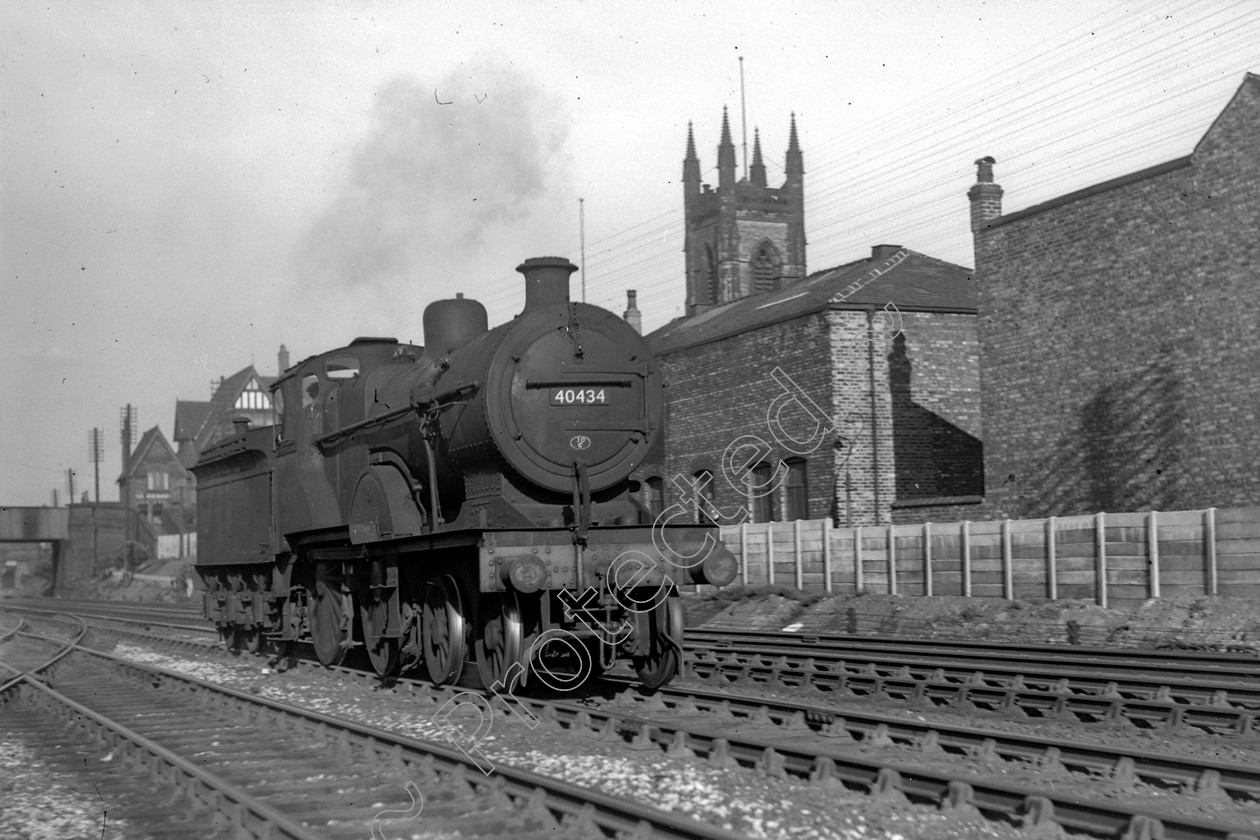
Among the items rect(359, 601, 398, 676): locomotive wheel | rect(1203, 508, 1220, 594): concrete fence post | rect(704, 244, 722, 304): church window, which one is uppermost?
rect(704, 244, 722, 304): church window

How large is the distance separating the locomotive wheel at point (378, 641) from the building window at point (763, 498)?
17310 mm

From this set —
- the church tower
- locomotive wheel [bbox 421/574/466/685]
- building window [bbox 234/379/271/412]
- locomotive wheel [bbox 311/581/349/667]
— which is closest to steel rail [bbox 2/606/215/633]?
locomotive wheel [bbox 311/581/349/667]

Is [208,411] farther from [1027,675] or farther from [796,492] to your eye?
[1027,675]

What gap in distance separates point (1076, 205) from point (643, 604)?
14728mm

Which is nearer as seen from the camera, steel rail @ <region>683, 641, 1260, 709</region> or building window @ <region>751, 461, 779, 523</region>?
steel rail @ <region>683, 641, 1260, 709</region>

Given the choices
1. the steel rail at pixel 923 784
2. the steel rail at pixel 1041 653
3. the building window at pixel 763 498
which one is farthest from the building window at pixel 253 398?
the steel rail at pixel 923 784

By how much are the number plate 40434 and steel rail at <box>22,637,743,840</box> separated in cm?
314

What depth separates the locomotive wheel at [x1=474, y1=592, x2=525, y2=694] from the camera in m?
10.5

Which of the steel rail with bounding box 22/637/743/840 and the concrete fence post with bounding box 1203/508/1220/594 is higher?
the concrete fence post with bounding box 1203/508/1220/594

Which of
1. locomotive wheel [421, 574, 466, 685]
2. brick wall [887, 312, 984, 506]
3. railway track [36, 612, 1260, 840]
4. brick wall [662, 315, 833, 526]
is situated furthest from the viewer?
brick wall [887, 312, 984, 506]

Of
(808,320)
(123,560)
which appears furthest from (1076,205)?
(123,560)

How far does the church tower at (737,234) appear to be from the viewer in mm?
70000

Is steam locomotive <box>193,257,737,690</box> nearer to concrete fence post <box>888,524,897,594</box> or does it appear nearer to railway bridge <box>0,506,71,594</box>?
concrete fence post <box>888,524,897,594</box>

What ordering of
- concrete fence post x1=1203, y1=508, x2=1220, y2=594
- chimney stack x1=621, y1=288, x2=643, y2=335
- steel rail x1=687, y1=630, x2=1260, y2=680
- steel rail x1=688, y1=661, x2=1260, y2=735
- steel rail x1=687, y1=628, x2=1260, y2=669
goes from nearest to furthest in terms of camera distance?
steel rail x1=688, y1=661, x2=1260, y2=735 < steel rail x1=687, y1=630, x2=1260, y2=680 < steel rail x1=687, y1=628, x2=1260, y2=669 < concrete fence post x1=1203, y1=508, x2=1220, y2=594 < chimney stack x1=621, y1=288, x2=643, y2=335
